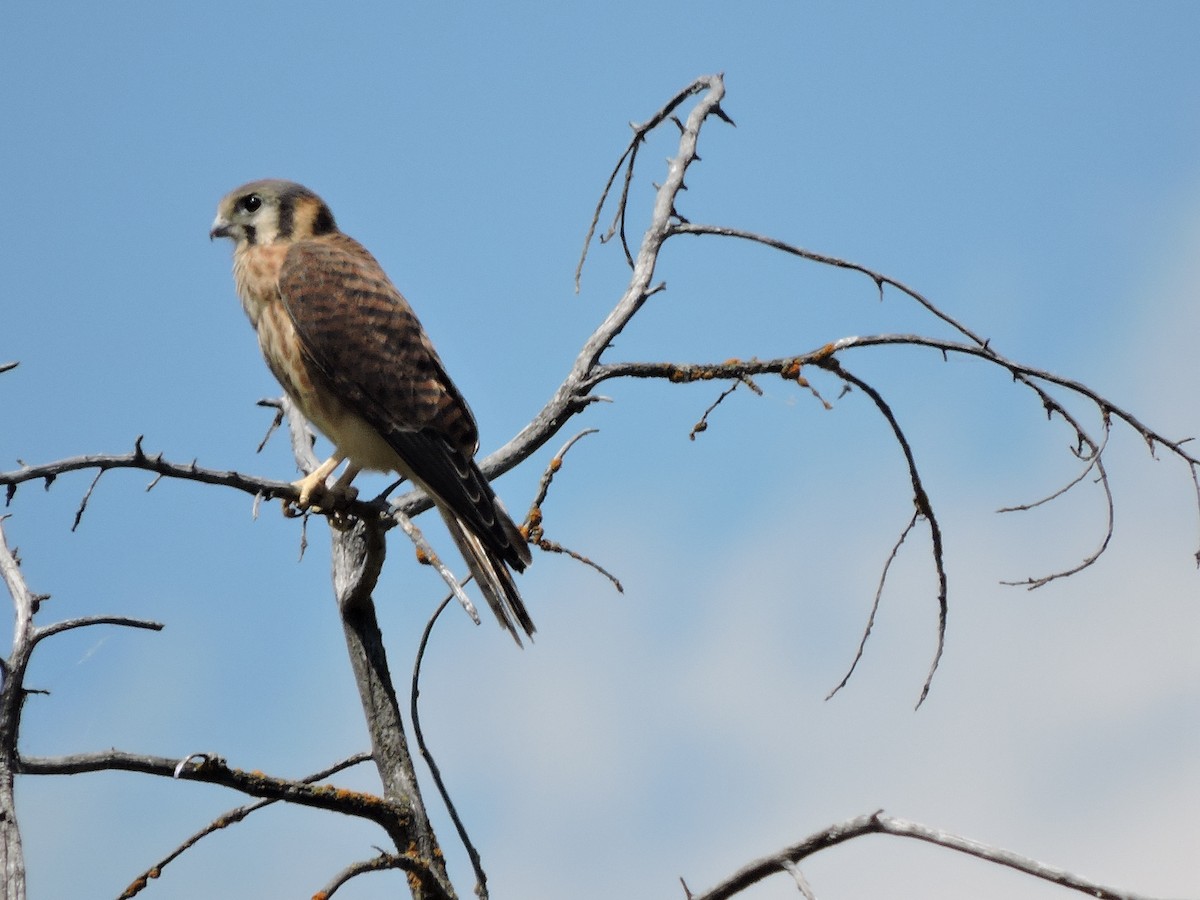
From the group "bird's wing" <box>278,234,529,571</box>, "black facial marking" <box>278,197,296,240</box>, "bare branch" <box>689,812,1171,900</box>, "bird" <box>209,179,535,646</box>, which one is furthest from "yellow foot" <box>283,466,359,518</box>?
"bare branch" <box>689,812,1171,900</box>

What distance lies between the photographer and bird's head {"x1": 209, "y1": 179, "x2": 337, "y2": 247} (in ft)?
13.1

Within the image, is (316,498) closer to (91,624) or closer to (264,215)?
(91,624)

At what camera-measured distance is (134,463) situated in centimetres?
241

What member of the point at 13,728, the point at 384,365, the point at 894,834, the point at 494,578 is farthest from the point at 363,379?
the point at 894,834

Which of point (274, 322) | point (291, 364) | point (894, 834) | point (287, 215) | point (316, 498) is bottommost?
point (894, 834)

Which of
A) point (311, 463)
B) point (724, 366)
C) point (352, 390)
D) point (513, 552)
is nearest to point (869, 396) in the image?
point (724, 366)

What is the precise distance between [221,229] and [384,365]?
921 millimetres

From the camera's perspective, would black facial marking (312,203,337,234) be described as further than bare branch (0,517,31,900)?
Yes

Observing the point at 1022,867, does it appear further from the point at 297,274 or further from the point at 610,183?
the point at 297,274

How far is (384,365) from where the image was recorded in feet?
11.5

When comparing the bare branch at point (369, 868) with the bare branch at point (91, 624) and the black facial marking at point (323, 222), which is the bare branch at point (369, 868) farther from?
the black facial marking at point (323, 222)

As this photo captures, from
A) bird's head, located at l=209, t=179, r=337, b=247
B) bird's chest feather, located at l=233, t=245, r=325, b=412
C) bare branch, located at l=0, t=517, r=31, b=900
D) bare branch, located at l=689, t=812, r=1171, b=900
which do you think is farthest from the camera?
bird's head, located at l=209, t=179, r=337, b=247

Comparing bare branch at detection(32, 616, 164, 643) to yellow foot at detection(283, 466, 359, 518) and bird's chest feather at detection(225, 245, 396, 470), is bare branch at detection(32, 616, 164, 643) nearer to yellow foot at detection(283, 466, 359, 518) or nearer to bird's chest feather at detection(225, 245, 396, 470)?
yellow foot at detection(283, 466, 359, 518)

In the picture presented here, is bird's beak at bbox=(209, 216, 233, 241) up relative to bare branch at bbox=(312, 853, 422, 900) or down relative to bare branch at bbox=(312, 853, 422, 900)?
up
